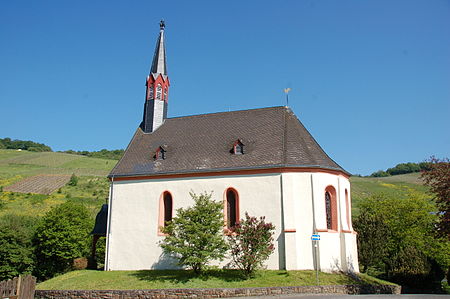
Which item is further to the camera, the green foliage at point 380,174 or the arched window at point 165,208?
the green foliage at point 380,174

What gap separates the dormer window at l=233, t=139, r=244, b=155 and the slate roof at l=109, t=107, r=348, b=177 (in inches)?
10.3

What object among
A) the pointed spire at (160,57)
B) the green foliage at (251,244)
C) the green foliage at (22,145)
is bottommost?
the green foliage at (251,244)

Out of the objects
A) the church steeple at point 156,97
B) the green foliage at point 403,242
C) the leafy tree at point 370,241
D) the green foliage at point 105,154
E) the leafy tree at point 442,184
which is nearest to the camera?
the leafy tree at point 442,184

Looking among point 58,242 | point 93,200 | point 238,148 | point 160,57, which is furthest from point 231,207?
point 93,200

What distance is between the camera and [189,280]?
66.8 ft

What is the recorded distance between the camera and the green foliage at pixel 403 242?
2928cm

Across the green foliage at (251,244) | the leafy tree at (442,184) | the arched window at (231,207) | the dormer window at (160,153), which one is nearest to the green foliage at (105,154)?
the dormer window at (160,153)

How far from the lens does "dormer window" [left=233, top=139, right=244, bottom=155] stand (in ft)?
82.6

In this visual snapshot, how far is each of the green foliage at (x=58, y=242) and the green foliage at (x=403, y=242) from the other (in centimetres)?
2330

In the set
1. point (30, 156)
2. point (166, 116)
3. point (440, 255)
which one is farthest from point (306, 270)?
point (30, 156)

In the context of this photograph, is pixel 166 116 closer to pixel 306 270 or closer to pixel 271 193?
pixel 271 193

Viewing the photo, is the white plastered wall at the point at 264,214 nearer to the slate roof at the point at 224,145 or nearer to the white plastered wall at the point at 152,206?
the white plastered wall at the point at 152,206

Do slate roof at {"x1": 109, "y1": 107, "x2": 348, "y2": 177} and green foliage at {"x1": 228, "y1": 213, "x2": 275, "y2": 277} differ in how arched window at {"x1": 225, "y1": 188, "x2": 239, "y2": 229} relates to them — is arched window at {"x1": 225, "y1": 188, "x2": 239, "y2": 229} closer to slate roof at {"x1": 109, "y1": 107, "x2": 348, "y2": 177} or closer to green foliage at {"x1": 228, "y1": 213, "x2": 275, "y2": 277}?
slate roof at {"x1": 109, "y1": 107, "x2": 348, "y2": 177}

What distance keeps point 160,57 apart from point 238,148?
468 inches
